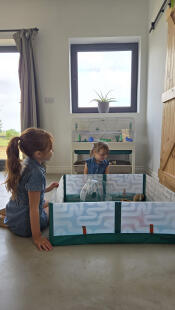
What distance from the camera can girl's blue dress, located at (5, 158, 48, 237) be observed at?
1.01 m

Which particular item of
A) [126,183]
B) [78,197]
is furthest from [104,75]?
[78,197]

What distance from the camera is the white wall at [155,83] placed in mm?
2066

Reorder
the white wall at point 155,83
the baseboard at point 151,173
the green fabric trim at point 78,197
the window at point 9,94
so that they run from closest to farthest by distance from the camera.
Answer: the green fabric trim at point 78,197 → the white wall at point 155,83 → the baseboard at point 151,173 → the window at point 9,94

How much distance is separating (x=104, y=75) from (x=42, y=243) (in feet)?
8.34

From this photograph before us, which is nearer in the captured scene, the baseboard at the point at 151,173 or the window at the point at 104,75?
the baseboard at the point at 151,173

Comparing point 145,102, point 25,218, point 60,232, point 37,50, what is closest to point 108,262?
point 60,232

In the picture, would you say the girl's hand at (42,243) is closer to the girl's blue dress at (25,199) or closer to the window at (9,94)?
the girl's blue dress at (25,199)

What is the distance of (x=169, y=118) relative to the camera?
174cm

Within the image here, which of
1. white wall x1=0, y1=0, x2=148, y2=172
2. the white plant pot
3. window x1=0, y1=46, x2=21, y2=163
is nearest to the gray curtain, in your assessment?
white wall x1=0, y1=0, x2=148, y2=172

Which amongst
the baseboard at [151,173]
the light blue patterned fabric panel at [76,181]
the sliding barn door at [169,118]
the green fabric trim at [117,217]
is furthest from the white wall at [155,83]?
the green fabric trim at [117,217]

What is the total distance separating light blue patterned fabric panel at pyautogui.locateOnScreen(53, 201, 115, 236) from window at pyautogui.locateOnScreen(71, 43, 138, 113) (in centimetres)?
215

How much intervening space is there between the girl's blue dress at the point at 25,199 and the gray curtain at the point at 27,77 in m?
1.77

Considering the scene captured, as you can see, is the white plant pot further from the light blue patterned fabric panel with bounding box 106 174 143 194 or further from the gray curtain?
the light blue patterned fabric panel with bounding box 106 174 143 194

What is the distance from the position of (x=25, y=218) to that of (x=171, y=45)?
173cm
